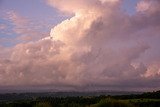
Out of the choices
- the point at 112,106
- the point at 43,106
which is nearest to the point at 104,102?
the point at 112,106

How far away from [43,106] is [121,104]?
2867 cm

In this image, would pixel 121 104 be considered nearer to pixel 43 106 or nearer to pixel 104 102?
pixel 104 102

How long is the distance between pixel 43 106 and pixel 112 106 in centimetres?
2567

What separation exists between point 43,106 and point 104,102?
74.2ft

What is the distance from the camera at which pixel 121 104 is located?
391ft

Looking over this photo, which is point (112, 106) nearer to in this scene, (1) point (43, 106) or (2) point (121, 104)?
(2) point (121, 104)

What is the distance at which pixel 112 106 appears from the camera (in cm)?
11800

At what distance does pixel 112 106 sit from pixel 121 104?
141 inches

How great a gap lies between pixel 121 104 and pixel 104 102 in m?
6.19

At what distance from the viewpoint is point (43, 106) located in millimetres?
124188


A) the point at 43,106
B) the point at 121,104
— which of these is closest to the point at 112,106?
the point at 121,104

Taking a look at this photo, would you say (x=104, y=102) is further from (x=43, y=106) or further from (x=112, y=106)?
(x=43, y=106)

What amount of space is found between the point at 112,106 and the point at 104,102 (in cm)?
412
